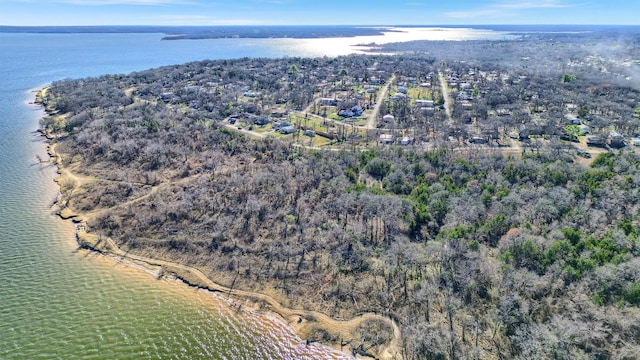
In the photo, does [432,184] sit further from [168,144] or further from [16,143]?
[16,143]

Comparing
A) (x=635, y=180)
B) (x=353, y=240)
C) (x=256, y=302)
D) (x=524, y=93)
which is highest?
(x=524, y=93)

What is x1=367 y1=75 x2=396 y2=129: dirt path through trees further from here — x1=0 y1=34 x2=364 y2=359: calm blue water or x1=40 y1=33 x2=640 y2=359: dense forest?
x1=0 y1=34 x2=364 y2=359: calm blue water

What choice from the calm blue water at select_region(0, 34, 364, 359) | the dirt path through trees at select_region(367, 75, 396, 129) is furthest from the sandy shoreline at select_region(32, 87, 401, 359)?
the dirt path through trees at select_region(367, 75, 396, 129)

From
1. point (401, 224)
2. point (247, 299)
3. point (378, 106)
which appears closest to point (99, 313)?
point (247, 299)

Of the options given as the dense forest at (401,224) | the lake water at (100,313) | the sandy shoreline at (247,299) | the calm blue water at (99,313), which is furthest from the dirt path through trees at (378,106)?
the calm blue water at (99,313)

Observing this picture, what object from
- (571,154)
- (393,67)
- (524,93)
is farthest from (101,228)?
(393,67)
